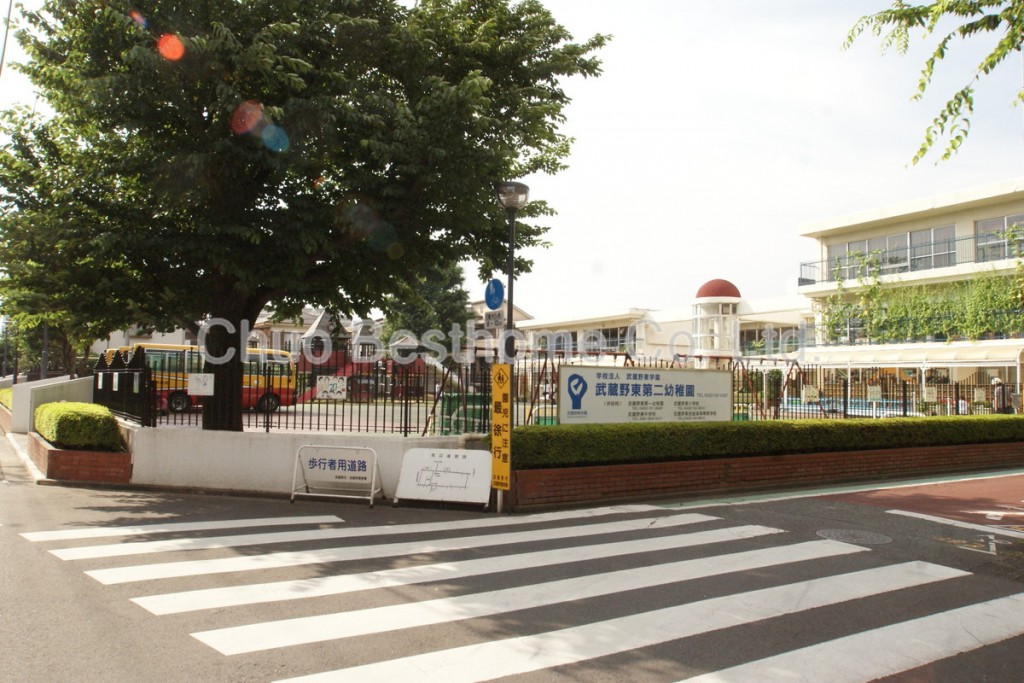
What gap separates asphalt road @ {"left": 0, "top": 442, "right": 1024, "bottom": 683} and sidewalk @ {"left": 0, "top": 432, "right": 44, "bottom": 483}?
254 centimetres

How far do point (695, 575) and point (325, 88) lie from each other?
8163 mm

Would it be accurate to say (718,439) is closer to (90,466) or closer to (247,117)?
(247,117)

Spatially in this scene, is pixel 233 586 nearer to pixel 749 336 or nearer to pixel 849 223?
pixel 849 223

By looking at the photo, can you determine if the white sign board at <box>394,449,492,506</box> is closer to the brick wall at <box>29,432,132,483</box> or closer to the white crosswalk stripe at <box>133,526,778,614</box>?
the white crosswalk stripe at <box>133,526,778,614</box>

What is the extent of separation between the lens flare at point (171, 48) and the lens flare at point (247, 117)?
94cm

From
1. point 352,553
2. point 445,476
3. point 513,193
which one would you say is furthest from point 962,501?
point 352,553

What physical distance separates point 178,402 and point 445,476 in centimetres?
566

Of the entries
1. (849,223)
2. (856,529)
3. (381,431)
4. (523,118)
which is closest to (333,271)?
(381,431)

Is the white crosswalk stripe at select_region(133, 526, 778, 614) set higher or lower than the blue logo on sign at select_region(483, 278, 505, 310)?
lower

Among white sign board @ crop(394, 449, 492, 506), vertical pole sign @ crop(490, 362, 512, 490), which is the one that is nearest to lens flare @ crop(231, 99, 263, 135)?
vertical pole sign @ crop(490, 362, 512, 490)

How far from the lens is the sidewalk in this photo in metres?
12.2

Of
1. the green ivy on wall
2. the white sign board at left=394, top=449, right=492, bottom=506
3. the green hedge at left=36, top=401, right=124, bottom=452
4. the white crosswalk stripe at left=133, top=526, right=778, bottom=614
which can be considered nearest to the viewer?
the white crosswalk stripe at left=133, top=526, right=778, bottom=614

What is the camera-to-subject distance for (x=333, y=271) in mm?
11883

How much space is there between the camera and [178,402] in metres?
12.9
